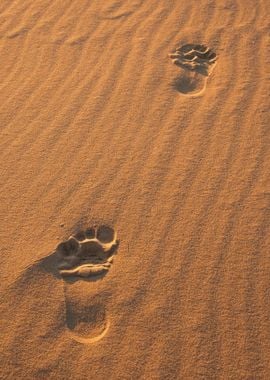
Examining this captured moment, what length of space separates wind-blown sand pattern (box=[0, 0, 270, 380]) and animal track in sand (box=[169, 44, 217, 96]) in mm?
16

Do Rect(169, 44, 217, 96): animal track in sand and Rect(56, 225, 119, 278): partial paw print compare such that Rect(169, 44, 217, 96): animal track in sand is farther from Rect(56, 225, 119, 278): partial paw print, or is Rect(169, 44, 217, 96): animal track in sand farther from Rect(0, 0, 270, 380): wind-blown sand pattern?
Rect(56, 225, 119, 278): partial paw print

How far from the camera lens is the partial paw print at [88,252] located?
2387 millimetres

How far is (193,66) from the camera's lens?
350cm

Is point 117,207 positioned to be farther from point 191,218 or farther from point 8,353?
point 8,353

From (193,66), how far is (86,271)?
177 cm

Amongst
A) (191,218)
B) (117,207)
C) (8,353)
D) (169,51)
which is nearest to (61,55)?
(169,51)

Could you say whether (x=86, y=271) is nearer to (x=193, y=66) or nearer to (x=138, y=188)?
(x=138, y=188)

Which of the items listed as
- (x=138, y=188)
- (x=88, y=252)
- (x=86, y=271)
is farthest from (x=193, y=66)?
(x=86, y=271)

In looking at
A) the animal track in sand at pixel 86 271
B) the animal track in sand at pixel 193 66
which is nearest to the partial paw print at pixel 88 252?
the animal track in sand at pixel 86 271

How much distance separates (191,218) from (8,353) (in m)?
1.07

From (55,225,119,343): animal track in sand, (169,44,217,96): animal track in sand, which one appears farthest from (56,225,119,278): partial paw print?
(169,44,217,96): animal track in sand

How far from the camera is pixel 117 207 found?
8.70 feet

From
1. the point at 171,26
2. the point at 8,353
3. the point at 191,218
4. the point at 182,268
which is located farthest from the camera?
the point at 171,26

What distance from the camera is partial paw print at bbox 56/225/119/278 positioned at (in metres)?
2.39
